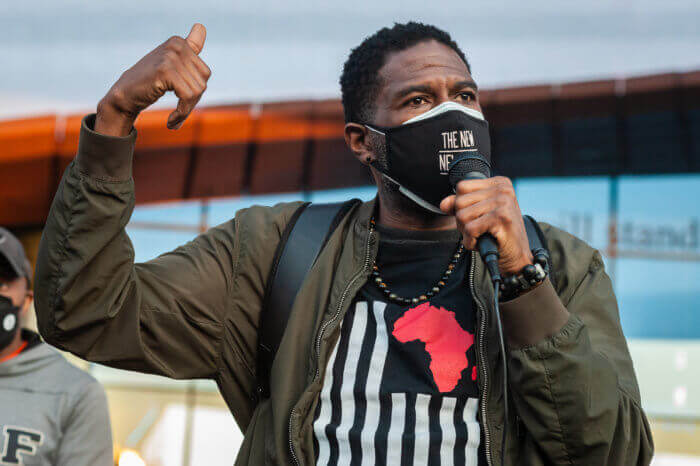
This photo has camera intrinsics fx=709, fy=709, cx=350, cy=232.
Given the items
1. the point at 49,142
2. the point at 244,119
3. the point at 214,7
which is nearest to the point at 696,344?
the point at 244,119

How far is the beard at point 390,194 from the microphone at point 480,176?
24cm

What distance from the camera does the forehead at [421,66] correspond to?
6.73ft

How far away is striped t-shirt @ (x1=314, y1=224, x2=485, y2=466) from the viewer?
162 cm

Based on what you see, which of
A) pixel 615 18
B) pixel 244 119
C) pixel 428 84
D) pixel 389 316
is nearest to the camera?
pixel 389 316

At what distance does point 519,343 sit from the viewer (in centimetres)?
154

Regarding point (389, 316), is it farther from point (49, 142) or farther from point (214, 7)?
point (49, 142)

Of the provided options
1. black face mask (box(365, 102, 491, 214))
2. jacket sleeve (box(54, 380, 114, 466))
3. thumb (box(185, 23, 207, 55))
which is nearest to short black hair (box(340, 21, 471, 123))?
black face mask (box(365, 102, 491, 214))

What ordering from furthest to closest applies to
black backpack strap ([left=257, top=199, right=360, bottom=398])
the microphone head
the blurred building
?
the blurred building → black backpack strap ([left=257, top=199, right=360, bottom=398]) → the microphone head

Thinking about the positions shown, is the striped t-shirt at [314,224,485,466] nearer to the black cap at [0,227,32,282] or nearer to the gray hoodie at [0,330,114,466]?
the gray hoodie at [0,330,114,466]

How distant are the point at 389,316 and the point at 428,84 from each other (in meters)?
0.68

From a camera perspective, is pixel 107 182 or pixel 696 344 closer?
pixel 107 182

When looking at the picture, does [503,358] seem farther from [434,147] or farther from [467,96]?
[467,96]

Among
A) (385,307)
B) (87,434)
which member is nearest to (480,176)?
(385,307)

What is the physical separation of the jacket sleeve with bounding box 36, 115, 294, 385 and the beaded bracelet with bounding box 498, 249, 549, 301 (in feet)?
2.24
